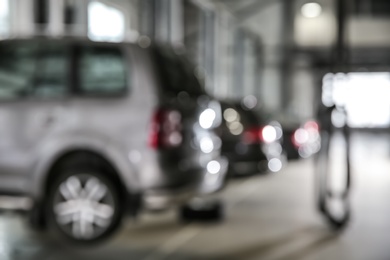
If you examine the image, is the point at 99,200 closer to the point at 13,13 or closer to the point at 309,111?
the point at 13,13

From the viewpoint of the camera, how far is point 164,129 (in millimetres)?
6059

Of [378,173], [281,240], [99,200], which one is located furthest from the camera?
[378,173]

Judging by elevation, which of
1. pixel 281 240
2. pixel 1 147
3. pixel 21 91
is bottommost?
pixel 281 240

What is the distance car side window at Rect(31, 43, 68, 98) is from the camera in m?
6.41

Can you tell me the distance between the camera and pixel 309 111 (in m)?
28.1

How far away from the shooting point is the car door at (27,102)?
20.6 feet

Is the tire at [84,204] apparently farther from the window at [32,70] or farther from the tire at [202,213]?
the tire at [202,213]

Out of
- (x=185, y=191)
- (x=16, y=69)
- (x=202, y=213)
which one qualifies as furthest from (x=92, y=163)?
(x=202, y=213)

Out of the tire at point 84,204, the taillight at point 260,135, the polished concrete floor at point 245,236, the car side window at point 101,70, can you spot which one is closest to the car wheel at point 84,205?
the tire at point 84,204

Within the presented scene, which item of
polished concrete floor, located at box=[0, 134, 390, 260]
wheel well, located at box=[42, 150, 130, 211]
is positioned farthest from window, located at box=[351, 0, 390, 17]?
wheel well, located at box=[42, 150, 130, 211]

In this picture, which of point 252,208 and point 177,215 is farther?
point 252,208

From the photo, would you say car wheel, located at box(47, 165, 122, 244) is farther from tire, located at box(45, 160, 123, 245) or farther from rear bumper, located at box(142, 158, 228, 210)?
rear bumper, located at box(142, 158, 228, 210)

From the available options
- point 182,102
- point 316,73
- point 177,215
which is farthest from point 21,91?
point 316,73

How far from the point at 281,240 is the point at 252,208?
87.8 inches
